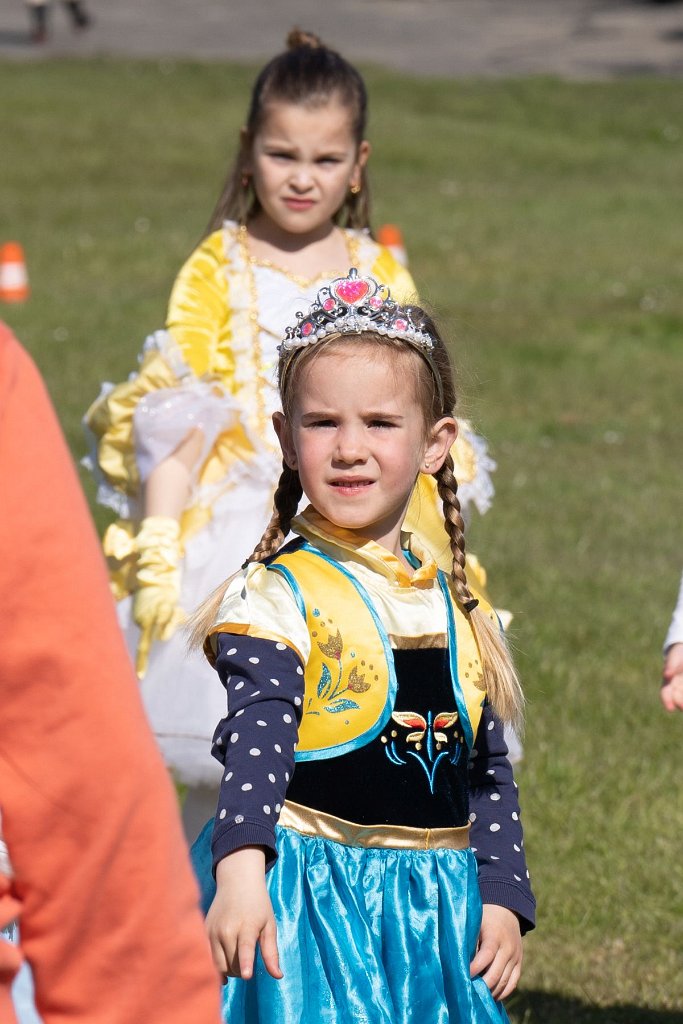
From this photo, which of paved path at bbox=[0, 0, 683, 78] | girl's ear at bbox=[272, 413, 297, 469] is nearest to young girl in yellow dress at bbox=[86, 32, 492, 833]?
girl's ear at bbox=[272, 413, 297, 469]

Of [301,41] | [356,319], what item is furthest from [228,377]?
[356,319]

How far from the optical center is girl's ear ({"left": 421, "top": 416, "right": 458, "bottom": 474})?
117 inches

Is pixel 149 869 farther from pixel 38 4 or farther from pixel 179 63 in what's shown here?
pixel 38 4

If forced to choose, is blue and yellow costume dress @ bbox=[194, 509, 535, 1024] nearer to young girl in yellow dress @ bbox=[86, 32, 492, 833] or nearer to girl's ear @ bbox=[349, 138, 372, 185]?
young girl in yellow dress @ bbox=[86, 32, 492, 833]

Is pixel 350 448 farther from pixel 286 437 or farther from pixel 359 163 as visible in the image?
pixel 359 163

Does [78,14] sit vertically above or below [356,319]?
below

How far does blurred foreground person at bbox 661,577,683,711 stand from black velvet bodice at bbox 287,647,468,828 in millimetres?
726

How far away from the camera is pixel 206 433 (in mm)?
4395

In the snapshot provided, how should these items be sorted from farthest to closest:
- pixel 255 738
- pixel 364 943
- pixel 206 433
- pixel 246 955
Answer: pixel 206 433, pixel 364 943, pixel 255 738, pixel 246 955

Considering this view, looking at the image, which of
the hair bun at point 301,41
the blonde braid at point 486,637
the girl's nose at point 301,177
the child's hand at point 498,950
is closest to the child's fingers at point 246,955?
the child's hand at point 498,950

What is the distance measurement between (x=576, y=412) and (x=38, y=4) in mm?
19239

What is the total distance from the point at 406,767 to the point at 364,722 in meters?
0.11

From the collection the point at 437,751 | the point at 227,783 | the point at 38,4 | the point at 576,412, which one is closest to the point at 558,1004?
the point at 437,751

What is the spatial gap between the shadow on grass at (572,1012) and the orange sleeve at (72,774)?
285cm
